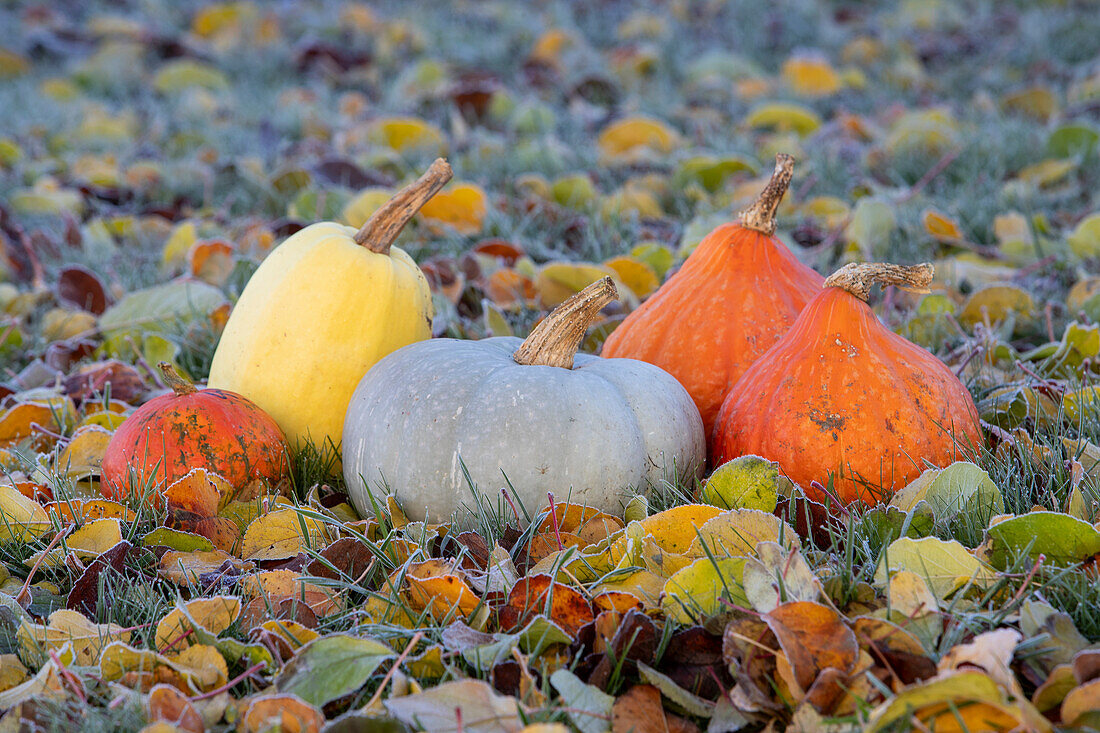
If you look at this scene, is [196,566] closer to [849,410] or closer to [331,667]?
[331,667]

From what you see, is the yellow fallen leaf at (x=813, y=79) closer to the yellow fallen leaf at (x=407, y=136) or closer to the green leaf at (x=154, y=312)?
the yellow fallen leaf at (x=407, y=136)

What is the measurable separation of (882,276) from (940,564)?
1.86ft

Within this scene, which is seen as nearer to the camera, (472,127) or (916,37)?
(472,127)

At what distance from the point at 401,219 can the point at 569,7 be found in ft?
19.6

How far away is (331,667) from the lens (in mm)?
1263

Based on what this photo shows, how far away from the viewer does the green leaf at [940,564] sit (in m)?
1.38

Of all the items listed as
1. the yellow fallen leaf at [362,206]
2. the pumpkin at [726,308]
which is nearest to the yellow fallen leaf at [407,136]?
the yellow fallen leaf at [362,206]

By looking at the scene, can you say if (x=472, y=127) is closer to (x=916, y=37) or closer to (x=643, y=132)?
(x=643, y=132)

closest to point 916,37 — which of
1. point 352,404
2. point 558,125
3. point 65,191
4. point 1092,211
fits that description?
point 558,125

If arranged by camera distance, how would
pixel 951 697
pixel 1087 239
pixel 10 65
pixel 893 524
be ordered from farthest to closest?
1. pixel 10 65
2. pixel 1087 239
3. pixel 893 524
4. pixel 951 697

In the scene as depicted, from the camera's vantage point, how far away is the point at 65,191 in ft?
13.1

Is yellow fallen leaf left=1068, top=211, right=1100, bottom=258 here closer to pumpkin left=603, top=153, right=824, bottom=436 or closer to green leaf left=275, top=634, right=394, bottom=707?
pumpkin left=603, top=153, right=824, bottom=436

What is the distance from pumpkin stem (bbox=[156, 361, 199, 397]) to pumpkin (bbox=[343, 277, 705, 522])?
32 centimetres

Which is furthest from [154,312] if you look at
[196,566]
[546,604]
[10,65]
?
[10,65]
